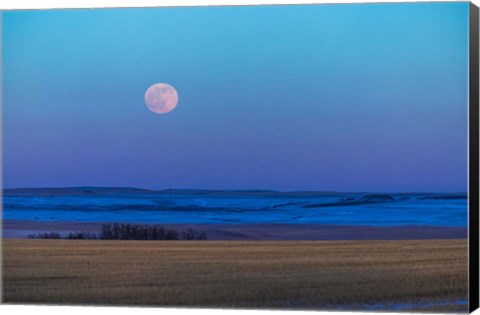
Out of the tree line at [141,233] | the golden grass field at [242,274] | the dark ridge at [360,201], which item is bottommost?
the golden grass field at [242,274]

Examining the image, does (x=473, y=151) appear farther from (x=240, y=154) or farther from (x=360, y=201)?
(x=240, y=154)

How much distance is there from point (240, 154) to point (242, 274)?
134 centimetres

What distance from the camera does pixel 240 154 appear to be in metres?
17.5

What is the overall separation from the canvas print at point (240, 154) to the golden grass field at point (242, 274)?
0.02 metres

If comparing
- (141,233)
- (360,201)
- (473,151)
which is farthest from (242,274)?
(473,151)

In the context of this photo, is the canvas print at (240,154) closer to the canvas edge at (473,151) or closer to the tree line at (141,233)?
the tree line at (141,233)

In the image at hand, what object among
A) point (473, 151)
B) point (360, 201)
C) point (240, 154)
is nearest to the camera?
point (473, 151)

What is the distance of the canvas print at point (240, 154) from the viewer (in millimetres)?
16797

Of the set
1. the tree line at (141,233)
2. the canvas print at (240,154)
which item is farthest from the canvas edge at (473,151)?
the tree line at (141,233)

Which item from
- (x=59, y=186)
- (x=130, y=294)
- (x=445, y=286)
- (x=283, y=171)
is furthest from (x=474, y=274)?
(x=59, y=186)

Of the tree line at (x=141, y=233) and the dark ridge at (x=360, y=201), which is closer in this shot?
the dark ridge at (x=360, y=201)

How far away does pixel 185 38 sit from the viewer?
17375 millimetres

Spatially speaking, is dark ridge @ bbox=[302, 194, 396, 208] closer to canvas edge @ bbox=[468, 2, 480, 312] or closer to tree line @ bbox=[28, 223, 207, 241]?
canvas edge @ bbox=[468, 2, 480, 312]

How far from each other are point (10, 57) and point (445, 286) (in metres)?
5.44
